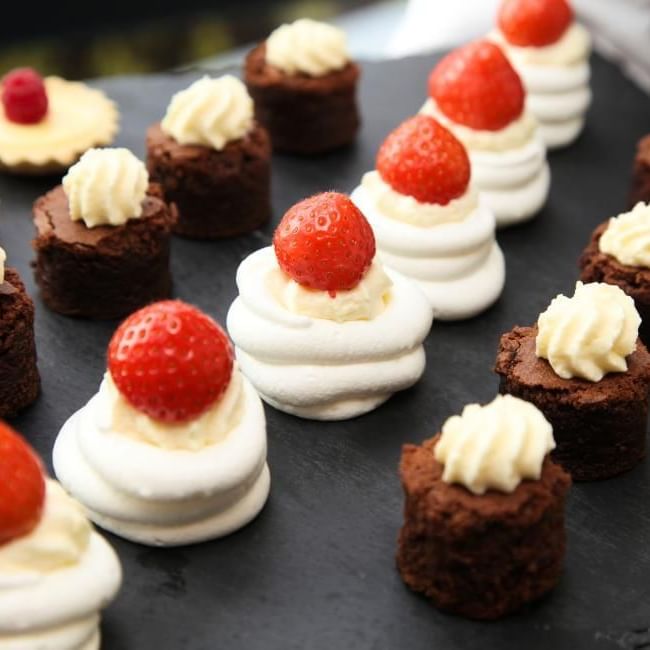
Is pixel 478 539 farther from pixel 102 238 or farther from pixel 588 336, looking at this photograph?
pixel 102 238

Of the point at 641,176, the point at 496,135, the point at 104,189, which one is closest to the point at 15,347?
the point at 104,189

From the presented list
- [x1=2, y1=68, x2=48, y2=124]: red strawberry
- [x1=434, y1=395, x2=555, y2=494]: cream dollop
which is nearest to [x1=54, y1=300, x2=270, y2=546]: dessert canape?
[x1=434, y1=395, x2=555, y2=494]: cream dollop

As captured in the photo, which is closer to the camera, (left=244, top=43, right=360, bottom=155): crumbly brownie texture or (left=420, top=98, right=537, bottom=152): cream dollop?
(left=420, top=98, right=537, bottom=152): cream dollop

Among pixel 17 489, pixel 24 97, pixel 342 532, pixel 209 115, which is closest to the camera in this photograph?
pixel 17 489

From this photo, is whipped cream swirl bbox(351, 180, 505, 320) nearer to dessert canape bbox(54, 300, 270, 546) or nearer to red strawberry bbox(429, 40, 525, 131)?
red strawberry bbox(429, 40, 525, 131)

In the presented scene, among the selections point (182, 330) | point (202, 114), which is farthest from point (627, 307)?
point (202, 114)

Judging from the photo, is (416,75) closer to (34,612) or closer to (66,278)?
(66,278)

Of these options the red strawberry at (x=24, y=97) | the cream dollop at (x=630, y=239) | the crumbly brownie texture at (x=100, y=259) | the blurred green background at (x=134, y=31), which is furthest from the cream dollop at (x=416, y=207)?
the blurred green background at (x=134, y=31)
